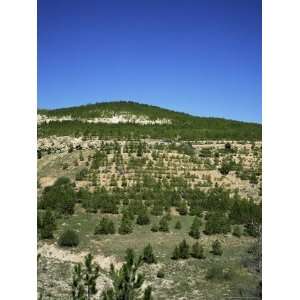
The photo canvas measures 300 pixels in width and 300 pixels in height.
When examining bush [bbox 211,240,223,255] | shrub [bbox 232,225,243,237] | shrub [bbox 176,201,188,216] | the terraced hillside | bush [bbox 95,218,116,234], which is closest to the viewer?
the terraced hillside

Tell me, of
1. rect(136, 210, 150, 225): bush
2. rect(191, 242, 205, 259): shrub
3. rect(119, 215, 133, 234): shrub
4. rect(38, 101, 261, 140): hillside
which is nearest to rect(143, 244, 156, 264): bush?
rect(191, 242, 205, 259): shrub

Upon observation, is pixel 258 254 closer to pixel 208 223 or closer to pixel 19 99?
pixel 208 223

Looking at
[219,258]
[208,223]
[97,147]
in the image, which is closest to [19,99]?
[219,258]

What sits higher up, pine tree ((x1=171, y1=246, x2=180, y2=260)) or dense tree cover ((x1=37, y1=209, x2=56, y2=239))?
dense tree cover ((x1=37, y1=209, x2=56, y2=239))

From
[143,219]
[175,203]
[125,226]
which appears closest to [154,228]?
[143,219]

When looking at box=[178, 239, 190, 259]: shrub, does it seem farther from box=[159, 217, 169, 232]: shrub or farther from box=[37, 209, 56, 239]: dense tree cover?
box=[37, 209, 56, 239]: dense tree cover

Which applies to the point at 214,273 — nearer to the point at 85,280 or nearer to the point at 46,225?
the point at 85,280
